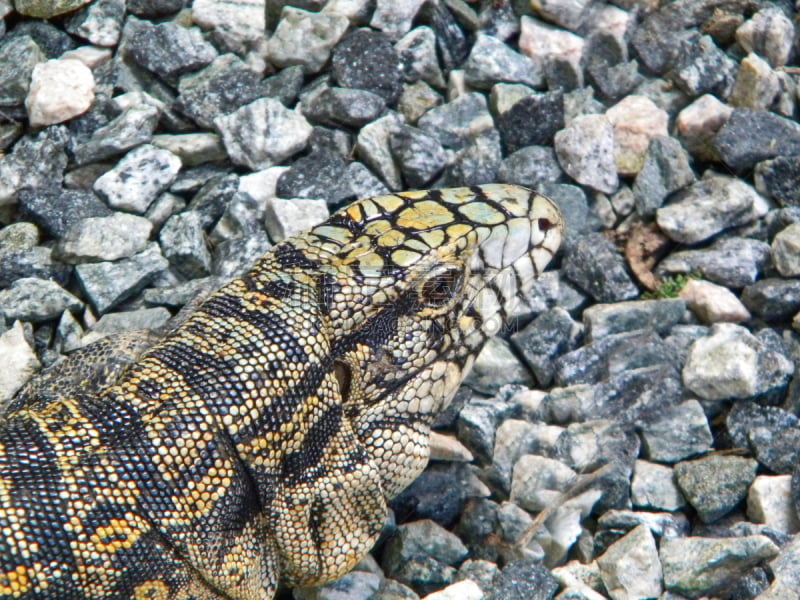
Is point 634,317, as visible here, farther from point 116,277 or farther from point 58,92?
point 58,92

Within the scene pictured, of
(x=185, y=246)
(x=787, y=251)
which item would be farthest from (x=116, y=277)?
(x=787, y=251)

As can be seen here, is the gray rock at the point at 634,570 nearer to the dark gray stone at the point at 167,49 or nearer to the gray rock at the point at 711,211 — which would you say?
the gray rock at the point at 711,211

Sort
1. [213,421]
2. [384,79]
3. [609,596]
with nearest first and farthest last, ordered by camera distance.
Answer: [213,421]
[609,596]
[384,79]

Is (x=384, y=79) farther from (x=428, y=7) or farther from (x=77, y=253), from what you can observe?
(x=77, y=253)

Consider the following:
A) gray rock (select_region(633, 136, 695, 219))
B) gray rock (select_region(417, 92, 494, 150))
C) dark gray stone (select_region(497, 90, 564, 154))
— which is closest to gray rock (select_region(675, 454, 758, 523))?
gray rock (select_region(633, 136, 695, 219))

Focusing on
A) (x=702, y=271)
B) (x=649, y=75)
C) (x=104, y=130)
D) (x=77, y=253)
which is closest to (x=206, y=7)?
(x=104, y=130)

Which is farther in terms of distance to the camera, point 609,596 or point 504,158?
point 504,158
